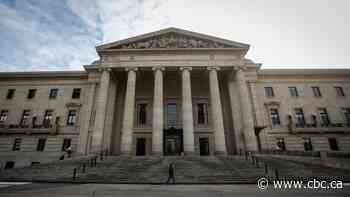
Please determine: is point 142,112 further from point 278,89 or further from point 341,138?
point 341,138

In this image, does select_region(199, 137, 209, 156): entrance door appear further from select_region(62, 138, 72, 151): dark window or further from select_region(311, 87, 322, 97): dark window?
select_region(311, 87, 322, 97): dark window

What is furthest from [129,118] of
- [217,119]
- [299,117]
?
[299,117]

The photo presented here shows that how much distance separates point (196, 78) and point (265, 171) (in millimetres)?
19487

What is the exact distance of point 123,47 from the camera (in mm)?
27078

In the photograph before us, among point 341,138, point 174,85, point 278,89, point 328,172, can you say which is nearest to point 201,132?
point 174,85

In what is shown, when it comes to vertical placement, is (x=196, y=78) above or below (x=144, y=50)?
below

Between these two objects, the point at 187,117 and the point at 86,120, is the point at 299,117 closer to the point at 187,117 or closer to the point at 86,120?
the point at 187,117

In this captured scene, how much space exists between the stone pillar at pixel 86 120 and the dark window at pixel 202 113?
51.2 feet

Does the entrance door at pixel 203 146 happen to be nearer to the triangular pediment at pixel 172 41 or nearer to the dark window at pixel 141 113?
the dark window at pixel 141 113

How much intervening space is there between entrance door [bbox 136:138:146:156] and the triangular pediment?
13.3 meters

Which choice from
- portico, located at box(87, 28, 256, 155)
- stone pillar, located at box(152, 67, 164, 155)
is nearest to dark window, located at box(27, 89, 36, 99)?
portico, located at box(87, 28, 256, 155)

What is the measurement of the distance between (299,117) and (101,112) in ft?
92.3

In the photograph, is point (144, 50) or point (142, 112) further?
point (142, 112)

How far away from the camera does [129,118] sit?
23859 millimetres
